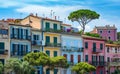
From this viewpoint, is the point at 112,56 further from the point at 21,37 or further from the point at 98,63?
the point at 21,37

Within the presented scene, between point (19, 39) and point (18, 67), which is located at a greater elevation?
point (19, 39)

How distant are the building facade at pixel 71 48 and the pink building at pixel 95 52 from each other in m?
1.55

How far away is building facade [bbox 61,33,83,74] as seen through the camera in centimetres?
6750

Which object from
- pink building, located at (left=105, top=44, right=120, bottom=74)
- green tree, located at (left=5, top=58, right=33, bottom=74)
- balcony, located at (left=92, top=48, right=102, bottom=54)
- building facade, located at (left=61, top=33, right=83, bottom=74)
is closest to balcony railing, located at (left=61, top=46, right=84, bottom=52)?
building facade, located at (left=61, top=33, right=83, bottom=74)

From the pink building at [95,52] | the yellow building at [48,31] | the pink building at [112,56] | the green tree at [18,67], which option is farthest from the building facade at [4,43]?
the pink building at [112,56]

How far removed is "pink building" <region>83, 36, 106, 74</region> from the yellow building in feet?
29.2

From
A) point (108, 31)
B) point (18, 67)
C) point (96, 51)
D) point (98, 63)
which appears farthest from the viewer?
point (108, 31)

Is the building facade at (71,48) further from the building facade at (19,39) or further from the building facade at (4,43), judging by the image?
the building facade at (4,43)

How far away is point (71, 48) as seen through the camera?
6944cm

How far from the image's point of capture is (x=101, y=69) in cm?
7844

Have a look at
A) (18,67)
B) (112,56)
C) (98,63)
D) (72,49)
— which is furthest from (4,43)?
(112,56)

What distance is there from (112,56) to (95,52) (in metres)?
8.70

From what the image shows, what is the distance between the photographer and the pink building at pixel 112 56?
80938 mm

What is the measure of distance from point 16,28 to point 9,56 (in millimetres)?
4033
